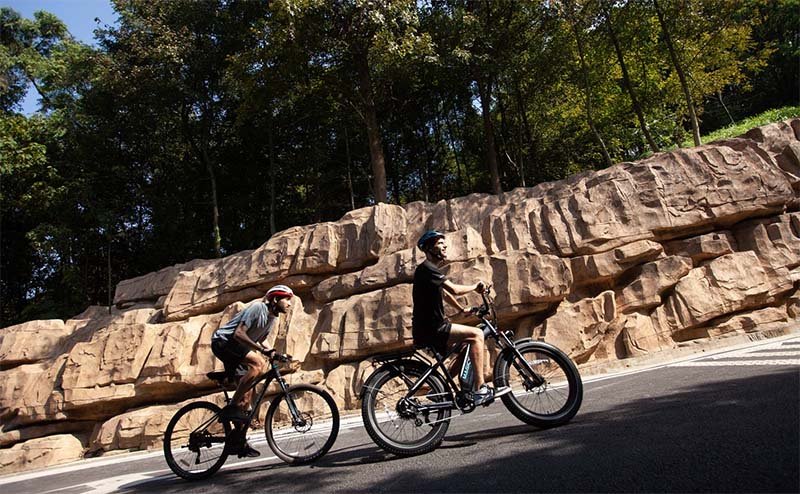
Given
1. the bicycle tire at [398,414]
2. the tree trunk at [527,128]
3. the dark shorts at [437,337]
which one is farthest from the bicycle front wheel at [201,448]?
the tree trunk at [527,128]

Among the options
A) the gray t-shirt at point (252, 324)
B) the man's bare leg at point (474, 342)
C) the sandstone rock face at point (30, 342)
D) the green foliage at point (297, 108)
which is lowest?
the man's bare leg at point (474, 342)

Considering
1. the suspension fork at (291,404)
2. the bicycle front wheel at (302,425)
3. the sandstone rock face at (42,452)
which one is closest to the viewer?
the bicycle front wheel at (302,425)

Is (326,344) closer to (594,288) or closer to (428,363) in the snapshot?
(594,288)

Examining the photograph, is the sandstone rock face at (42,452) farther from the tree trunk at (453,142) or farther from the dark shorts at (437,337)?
the tree trunk at (453,142)

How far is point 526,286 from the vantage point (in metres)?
12.9

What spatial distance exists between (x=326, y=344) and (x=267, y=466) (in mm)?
8127

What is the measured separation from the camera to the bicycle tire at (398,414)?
464 centimetres

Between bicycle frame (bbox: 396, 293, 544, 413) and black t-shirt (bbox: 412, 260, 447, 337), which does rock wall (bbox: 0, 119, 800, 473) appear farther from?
black t-shirt (bbox: 412, 260, 447, 337)

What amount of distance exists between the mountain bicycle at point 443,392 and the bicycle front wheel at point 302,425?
598mm

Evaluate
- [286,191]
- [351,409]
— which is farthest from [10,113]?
[351,409]

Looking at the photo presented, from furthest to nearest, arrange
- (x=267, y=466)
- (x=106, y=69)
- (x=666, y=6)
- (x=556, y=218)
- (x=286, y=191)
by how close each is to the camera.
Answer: (x=286, y=191) → (x=106, y=69) → (x=666, y=6) → (x=556, y=218) → (x=267, y=466)

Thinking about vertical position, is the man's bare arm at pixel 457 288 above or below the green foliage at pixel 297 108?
below

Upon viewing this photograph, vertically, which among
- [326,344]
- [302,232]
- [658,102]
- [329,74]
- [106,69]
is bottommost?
[326,344]

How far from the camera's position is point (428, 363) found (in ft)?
16.0
